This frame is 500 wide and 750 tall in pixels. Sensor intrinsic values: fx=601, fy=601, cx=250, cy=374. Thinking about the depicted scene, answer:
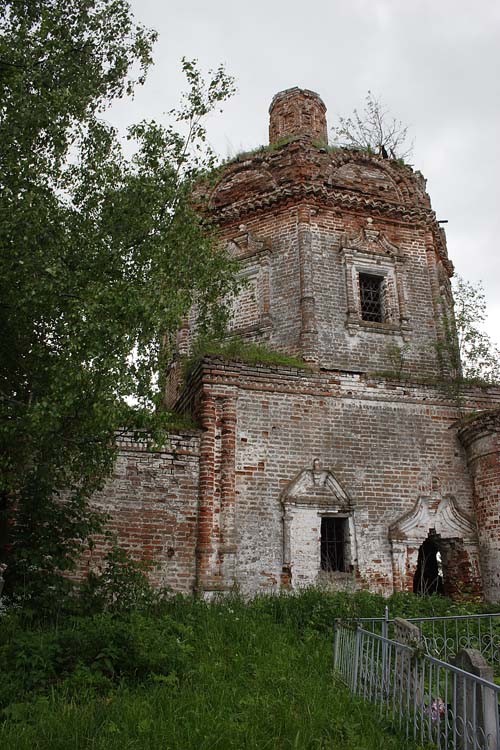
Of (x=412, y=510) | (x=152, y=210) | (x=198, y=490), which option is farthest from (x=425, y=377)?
(x=152, y=210)

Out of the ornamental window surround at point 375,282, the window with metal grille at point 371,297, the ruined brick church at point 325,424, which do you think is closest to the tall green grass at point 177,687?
the ruined brick church at point 325,424

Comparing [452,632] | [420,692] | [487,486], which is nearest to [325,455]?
[487,486]

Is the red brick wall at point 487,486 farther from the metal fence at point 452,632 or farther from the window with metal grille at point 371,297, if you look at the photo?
the window with metal grille at point 371,297

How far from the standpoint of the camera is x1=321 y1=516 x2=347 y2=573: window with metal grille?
9781mm

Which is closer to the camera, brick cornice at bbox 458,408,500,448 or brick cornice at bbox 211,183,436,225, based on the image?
brick cornice at bbox 458,408,500,448

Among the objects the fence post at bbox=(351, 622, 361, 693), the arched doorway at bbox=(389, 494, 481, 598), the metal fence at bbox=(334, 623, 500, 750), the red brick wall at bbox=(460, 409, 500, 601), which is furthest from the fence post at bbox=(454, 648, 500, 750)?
the red brick wall at bbox=(460, 409, 500, 601)

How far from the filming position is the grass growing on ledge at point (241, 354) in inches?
402

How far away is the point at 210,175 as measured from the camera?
27.1ft

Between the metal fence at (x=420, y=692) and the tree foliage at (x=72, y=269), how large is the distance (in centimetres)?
310

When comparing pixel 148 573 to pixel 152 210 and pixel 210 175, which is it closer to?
pixel 152 210

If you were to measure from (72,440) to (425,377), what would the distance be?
725 centimetres

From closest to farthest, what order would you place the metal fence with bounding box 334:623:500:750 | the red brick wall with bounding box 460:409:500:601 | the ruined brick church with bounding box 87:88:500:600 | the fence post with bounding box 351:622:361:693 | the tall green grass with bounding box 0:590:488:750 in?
the metal fence with bounding box 334:623:500:750
the tall green grass with bounding box 0:590:488:750
the fence post with bounding box 351:622:361:693
the ruined brick church with bounding box 87:88:500:600
the red brick wall with bounding box 460:409:500:601

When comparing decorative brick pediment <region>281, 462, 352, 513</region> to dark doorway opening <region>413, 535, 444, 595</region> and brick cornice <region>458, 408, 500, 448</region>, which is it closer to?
brick cornice <region>458, 408, 500, 448</region>

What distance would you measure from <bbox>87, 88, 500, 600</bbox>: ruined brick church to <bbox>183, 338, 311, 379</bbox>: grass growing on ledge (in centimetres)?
13
